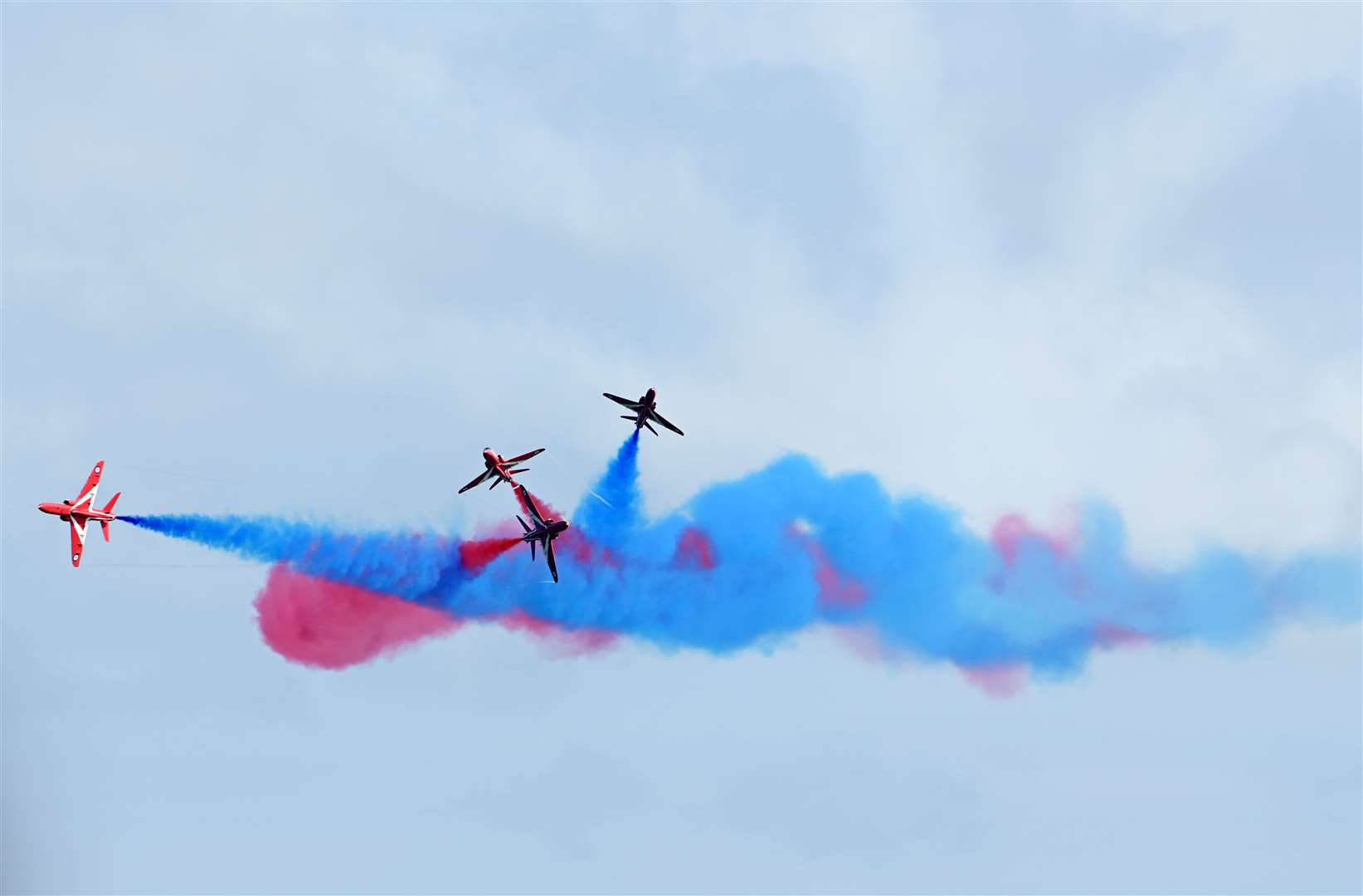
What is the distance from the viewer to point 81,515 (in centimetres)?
18912

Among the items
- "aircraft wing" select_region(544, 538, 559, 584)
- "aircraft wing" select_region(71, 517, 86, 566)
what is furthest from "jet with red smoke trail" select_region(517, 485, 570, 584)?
"aircraft wing" select_region(71, 517, 86, 566)

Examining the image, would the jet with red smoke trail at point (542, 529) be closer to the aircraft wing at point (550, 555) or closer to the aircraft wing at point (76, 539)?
the aircraft wing at point (550, 555)

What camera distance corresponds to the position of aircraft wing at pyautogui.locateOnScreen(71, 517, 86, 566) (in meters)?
189

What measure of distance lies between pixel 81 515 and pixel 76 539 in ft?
3.64

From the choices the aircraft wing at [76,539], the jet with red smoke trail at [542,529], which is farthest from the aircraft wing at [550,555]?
the aircraft wing at [76,539]

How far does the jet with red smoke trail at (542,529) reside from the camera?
191 m

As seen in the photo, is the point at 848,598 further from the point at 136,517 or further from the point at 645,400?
the point at 136,517

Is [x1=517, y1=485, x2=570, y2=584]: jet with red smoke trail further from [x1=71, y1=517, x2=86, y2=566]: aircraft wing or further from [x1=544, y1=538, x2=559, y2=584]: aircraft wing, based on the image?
[x1=71, y1=517, x2=86, y2=566]: aircraft wing

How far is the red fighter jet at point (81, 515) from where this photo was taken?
620 feet

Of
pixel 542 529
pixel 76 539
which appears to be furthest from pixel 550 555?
pixel 76 539

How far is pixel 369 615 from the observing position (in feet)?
632

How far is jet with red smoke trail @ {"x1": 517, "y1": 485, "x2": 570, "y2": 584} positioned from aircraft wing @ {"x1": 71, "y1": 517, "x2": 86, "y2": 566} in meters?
19.1

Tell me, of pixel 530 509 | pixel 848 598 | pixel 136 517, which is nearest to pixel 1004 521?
A: pixel 848 598

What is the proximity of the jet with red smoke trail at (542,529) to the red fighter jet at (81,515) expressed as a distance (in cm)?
1784
